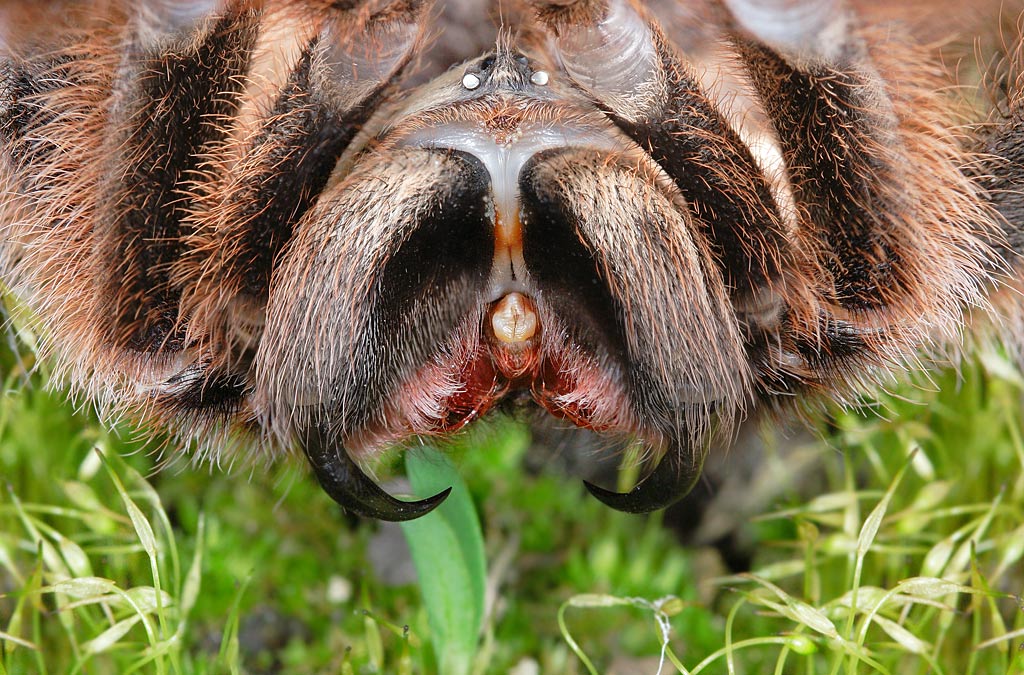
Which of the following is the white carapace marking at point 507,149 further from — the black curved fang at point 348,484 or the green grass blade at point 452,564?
the green grass blade at point 452,564

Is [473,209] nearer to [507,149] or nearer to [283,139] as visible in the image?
[507,149]

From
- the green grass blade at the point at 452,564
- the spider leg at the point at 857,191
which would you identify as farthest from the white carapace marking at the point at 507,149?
the green grass blade at the point at 452,564

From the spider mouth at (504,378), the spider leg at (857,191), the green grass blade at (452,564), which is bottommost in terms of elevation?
the green grass blade at (452,564)

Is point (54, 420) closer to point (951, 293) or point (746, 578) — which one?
point (746, 578)

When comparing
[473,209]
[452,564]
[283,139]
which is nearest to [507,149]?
[473,209]

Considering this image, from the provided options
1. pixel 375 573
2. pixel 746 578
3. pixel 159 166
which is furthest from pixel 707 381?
pixel 375 573

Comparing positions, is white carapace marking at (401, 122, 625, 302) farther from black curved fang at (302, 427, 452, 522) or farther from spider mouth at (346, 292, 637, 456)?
black curved fang at (302, 427, 452, 522)

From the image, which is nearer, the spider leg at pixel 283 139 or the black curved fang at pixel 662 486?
the spider leg at pixel 283 139
